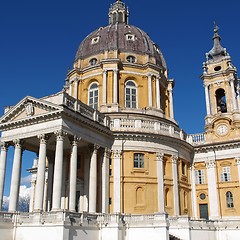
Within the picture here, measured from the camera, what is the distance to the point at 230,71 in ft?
125

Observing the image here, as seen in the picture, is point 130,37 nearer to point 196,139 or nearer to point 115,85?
point 115,85

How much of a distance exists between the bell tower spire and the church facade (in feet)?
0.59

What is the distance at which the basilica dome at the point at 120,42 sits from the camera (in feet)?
124

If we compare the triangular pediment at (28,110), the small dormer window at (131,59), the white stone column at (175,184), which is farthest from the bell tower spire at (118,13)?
the triangular pediment at (28,110)

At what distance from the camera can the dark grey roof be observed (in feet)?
125

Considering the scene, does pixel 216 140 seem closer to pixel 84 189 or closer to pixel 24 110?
pixel 84 189

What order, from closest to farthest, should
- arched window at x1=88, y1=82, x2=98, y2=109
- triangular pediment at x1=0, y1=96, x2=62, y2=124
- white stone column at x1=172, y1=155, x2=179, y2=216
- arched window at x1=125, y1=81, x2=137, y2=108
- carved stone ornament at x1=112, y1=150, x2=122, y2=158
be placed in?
triangular pediment at x1=0, y1=96, x2=62, y2=124 → carved stone ornament at x1=112, y1=150, x2=122, y2=158 → white stone column at x1=172, y1=155, x2=179, y2=216 → arched window at x1=125, y1=81, x2=137, y2=108 → arched window at x1=88, y1=82, x2=98, y2=109

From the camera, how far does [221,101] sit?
39.5 meters

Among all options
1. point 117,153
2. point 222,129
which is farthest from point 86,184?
point 222,129

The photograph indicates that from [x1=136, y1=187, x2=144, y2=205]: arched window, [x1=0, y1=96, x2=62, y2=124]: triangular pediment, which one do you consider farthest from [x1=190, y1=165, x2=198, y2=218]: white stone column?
[x1=0, y1=96, x2=62, y2=124]: triangular pediment

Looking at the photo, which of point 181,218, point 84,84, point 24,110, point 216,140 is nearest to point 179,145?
point 216,140

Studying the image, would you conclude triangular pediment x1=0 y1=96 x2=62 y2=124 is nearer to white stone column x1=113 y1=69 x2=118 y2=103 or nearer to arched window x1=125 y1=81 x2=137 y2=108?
white stone column x1=113 y1=69 x2=118 y2=103

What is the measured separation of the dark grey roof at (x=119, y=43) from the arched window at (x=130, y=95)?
3910 millimetres

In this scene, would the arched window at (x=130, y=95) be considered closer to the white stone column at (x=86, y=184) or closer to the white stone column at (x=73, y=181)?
the white stone column at (x=86, y=184)
